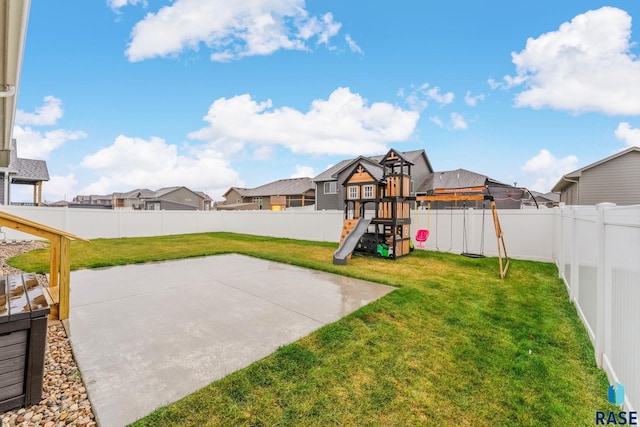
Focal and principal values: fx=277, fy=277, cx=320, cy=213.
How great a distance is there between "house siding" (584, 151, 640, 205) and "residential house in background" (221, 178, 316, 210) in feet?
73.6

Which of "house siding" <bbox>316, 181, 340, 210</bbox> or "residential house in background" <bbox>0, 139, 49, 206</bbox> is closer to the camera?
"residential house in background" <bbox>0, 139, 49, 206</bbox>

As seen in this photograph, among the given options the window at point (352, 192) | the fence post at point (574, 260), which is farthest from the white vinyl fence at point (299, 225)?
the fence post at point (574, 260)

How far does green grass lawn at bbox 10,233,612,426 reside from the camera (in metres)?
1.94

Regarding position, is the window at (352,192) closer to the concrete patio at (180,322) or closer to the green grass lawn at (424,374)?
the concrete patio at (180,322)

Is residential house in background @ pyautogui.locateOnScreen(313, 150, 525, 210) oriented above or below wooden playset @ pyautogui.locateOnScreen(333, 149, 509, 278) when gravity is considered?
above

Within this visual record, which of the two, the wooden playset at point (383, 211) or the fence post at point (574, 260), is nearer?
the fence post at point (574, 260)

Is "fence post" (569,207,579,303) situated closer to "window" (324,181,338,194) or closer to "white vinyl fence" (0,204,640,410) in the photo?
"white vinyl fence" (0,204,640,410)

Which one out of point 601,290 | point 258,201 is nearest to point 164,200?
point 258,201

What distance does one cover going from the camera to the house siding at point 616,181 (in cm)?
1193

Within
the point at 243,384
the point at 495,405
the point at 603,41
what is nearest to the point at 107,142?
the point at 243,384

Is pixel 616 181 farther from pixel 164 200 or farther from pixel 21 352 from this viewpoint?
pixel 164 200

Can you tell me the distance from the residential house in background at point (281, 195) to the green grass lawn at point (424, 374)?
2545 centimetres

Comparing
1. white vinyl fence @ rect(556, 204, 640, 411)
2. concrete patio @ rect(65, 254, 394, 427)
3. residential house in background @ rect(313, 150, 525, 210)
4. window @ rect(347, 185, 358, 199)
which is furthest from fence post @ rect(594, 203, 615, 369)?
residential house in background @ rect(313, 150, 525, 210)

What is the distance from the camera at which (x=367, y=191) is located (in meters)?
8.76
